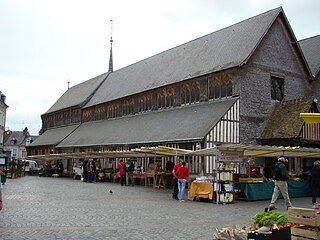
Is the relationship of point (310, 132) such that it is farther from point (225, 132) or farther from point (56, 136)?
point (56, 136)

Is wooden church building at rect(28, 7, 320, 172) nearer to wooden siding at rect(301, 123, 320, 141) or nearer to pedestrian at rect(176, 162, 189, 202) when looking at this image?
wooden siding at rect(301, 123, 320, 141)

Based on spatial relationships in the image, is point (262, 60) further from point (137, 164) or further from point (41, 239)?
point (41, 239)

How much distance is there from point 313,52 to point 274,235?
94.4ft

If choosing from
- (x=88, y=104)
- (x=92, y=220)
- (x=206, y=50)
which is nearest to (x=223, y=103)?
(x=206, y=50)

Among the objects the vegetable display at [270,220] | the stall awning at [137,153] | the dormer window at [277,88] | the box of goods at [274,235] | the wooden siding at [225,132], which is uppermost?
the dormer window at [277,88]

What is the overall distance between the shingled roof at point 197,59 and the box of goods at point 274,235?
18.2m

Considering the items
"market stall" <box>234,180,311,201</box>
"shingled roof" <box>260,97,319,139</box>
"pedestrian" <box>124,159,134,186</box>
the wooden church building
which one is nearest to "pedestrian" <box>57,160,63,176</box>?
the wooden church building

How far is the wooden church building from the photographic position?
912 inches

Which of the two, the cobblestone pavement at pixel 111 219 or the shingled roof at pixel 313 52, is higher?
the shingled roof at pixel 313 52

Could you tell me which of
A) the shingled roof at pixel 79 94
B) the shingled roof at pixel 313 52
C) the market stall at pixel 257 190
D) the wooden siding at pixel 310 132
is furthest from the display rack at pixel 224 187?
the shingled roof at pixel 79 94

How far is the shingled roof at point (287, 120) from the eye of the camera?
890 inches

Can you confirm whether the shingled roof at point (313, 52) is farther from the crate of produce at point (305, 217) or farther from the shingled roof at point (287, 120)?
the crate of produce at point (305, 217)

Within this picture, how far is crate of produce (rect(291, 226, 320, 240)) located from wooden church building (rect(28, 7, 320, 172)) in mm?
14236

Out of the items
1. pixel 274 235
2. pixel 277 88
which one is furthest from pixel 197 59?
pixel 274 235
